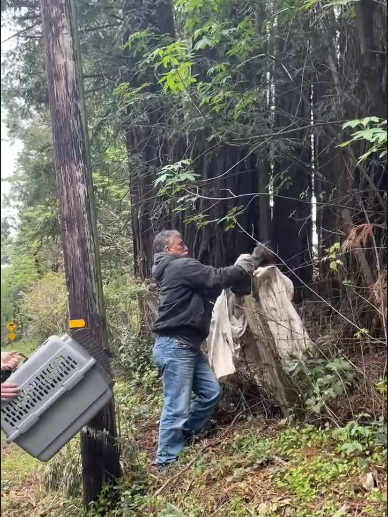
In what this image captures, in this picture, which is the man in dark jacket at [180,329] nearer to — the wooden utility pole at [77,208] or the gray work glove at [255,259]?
the gray work glove at [255,259]

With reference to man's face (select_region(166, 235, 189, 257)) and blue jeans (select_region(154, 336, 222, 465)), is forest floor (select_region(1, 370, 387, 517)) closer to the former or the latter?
blue jeans (select_region(154, 336, 222, 465))

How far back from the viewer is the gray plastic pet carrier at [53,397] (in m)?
3.15

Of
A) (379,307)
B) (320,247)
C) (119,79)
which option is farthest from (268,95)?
(379,307)

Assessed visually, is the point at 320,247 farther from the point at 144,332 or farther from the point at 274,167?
the point at 144,332

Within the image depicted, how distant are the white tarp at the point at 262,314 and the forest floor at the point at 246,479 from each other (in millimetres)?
558

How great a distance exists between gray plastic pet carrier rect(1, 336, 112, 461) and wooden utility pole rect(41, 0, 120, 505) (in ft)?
1.95

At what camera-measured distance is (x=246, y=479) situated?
382 cm

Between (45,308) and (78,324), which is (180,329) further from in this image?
(45,308)

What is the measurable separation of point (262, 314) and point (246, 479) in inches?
49.0

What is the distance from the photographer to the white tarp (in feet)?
14.9

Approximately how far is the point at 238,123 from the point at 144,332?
10.1 ft

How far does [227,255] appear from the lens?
6.15 meters

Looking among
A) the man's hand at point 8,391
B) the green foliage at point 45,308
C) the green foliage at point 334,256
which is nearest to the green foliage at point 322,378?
the green foliage at point 334,256

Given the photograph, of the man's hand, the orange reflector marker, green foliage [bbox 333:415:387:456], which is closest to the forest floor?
green foliage [bbox 333:415:387:456]
